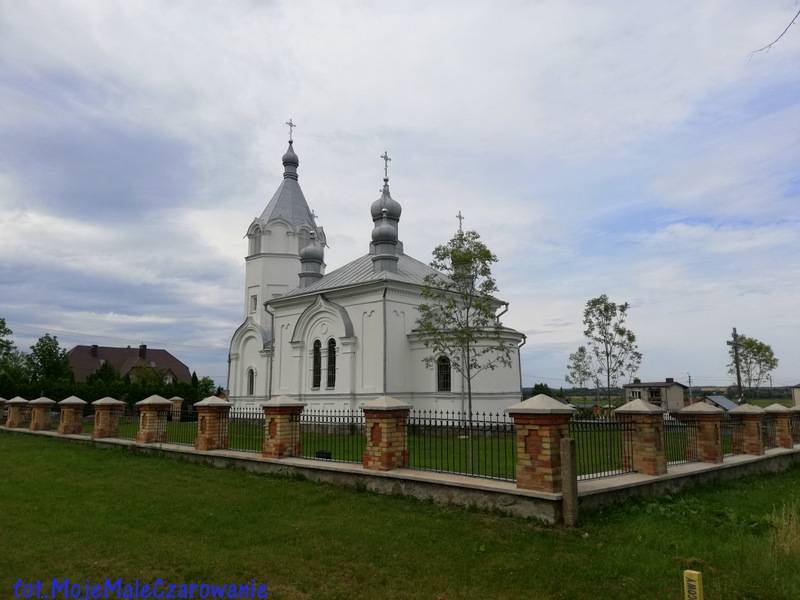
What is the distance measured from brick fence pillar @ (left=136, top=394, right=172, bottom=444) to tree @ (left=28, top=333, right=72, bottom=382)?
97.4 ft

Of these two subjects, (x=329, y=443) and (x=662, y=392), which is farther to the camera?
(x=662, y=392)

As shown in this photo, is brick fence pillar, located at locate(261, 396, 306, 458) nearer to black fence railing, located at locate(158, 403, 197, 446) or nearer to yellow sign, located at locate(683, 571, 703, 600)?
black fence railing, located at locate(158, 403, 197, 446)

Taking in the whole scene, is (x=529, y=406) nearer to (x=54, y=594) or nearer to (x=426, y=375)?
(x=54, y=594)

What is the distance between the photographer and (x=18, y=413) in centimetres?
1927

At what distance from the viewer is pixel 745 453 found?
11.3 meters

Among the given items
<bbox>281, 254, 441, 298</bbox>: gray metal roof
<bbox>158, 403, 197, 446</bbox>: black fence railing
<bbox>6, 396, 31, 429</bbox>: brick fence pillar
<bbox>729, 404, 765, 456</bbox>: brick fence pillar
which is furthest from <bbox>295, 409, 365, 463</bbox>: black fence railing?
<bbox>6, 396, 31, 429</bbox>: brick fence pillar

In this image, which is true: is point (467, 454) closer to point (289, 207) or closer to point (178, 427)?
point (178, 427)

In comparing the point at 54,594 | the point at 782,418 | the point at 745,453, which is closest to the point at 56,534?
the point at 54,594

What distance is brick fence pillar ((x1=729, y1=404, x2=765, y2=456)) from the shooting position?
1115 cm

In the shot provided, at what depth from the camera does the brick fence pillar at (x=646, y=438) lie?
27.1ft

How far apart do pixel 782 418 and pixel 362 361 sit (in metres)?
12.3

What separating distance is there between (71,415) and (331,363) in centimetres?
857

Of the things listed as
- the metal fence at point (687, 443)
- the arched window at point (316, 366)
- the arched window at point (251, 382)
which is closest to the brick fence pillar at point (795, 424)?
the metal fence at point (687, 443)

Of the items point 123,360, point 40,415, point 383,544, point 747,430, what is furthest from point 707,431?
point 123,360
